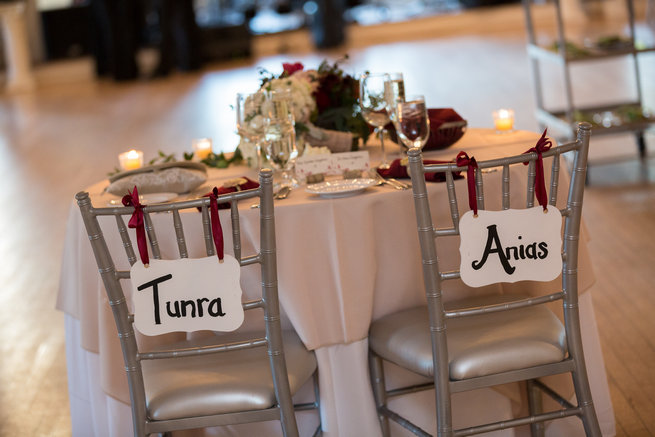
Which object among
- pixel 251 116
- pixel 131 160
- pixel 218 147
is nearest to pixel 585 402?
pixel 251 116

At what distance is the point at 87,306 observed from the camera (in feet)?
7.31

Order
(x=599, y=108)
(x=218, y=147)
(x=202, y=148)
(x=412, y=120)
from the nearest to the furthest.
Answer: (x=412, y=120), (x=202, y=148), (x=599, y=108), (x=218, y=147)

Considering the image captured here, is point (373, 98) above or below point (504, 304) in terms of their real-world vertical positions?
above

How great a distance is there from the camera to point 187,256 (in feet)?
5.67

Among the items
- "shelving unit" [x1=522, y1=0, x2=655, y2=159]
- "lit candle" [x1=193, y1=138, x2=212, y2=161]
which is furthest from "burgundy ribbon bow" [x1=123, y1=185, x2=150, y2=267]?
"shelving unit" [x1=522, y1=0, x2=655, y2=159]

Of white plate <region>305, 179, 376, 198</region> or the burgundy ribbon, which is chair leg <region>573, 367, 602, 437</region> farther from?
the burgundy ribbon

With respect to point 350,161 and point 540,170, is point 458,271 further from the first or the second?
point 350,161

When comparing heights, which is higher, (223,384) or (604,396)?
(223,384)

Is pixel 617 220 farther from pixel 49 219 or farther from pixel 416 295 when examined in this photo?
pixel 49 219

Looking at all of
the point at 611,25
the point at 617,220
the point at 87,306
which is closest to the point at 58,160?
the point at 617,220

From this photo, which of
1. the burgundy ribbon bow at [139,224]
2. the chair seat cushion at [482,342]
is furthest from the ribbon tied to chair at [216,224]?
the chair seat cushion at [482,342]

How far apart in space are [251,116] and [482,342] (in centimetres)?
93

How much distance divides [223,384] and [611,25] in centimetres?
1150

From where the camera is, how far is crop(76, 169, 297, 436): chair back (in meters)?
1.71
